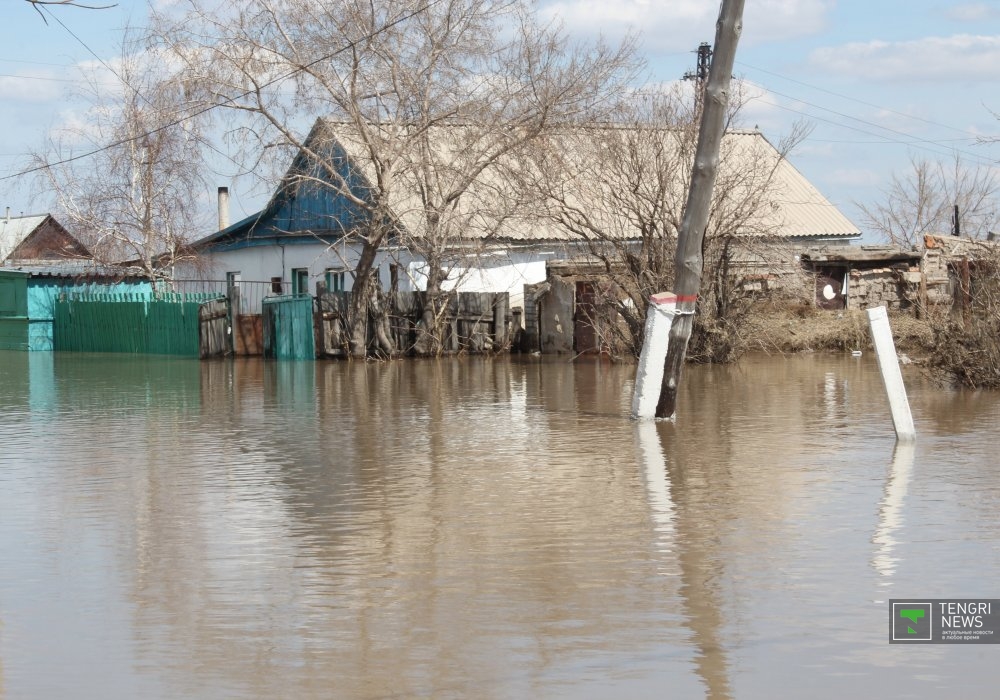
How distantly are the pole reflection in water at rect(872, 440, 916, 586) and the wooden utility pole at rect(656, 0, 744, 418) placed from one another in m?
2.96

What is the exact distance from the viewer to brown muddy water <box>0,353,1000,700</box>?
523 cm

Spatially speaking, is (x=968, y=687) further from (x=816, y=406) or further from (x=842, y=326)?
(x=842, y=326)

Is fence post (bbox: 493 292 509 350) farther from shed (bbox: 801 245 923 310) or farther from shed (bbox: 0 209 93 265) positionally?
shed (bbox: 0 209 93 265)

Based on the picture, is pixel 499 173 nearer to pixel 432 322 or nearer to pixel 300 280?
pixel 432 322

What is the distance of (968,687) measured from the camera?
495cm

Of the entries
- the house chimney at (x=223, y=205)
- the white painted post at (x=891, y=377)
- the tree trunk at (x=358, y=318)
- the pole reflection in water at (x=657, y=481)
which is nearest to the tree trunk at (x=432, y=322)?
the tree trunk at (x=358, y=318)

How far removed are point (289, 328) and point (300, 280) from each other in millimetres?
7825

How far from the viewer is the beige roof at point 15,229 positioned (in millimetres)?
60500

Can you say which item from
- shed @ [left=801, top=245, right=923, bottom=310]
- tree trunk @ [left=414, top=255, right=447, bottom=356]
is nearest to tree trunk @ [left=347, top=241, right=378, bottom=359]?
tree trunk @ [left=414, top=255, right=447, bottom=356]

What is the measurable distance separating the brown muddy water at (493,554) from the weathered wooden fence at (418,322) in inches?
532

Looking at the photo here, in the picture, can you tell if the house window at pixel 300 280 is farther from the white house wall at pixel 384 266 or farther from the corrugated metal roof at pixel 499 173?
the corrugated metal roof at pixel 499 173

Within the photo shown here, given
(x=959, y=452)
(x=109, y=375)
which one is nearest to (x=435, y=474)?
(x=959, y=452)

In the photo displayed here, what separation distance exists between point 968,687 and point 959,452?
265 inches

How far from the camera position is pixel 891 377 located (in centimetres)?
1222
